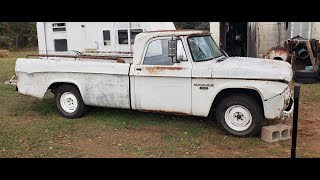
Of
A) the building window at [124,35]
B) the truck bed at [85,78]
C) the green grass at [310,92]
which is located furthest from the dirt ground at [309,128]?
the building window at [124,35]

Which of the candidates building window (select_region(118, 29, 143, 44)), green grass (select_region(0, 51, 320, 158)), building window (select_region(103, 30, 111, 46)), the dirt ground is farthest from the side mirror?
building window (select_region(103, 30, 111, 46))

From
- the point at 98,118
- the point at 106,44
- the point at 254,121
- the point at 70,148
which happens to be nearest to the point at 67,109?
the point at 98,118

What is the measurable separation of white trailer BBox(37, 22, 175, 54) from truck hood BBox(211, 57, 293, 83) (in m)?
5.71

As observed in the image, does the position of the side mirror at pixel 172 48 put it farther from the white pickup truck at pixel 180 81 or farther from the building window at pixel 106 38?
the building window at pixel 106 38

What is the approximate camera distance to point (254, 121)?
6.24 meters

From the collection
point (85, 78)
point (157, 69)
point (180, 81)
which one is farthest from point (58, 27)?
point (180, 81)

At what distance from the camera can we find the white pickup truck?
6.08m

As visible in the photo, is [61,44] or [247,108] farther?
[61,44]

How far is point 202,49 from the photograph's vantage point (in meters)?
6.86

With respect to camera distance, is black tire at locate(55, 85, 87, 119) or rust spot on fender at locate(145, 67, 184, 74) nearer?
rust spot on fender at locate(145, 67, 184, 74)

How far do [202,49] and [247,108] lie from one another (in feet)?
4.79

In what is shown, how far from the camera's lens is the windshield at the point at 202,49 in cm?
668

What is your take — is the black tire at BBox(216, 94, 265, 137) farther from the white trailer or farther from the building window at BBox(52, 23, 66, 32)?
the building window at BBox(52, 23, 66, 32)

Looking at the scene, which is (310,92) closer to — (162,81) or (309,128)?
(309,128)
